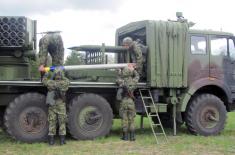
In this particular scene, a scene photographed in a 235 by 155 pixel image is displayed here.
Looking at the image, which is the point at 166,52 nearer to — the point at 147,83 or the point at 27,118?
the point at 147,83

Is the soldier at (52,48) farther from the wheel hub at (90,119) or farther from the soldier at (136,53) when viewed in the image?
the soldier at (136,53)

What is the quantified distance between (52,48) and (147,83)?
232 centimetres

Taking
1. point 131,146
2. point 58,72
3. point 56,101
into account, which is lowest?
point 131,146

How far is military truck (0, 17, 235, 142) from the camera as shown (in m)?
9.65

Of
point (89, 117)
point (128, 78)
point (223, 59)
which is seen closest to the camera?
point (89, 117)

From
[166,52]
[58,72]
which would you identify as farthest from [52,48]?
[166,52]

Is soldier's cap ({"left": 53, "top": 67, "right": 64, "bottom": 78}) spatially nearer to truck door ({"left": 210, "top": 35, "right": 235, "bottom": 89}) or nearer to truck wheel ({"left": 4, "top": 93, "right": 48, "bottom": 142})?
truck wheel ({"left": 4, "top": 93, "right": 48, "bottom": 142})

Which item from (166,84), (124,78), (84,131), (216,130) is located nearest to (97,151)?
(84,131)

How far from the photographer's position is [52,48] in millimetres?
10125

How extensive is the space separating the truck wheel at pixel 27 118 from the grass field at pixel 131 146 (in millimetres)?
245

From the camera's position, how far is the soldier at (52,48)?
997cm

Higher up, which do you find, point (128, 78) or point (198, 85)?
point (128, 78)

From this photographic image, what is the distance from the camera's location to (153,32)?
1068 cm

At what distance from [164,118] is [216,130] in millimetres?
1499
